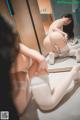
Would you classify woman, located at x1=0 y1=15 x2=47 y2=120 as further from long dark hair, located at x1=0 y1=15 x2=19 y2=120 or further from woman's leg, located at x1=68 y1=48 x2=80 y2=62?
woman's leg, located at x1=68 y1=48 x2=80 y2=62

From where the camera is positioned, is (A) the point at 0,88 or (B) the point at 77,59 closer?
(A) the point at 0,88

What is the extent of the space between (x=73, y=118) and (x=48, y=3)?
426 millimetres

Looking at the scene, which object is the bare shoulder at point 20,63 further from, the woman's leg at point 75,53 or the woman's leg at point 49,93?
the woman's leg at point 75,53

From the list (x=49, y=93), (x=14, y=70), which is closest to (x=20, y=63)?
(x=14, y=70)

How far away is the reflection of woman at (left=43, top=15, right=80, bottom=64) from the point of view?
833 millimetres

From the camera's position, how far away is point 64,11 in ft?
2.67

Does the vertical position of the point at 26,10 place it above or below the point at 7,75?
above

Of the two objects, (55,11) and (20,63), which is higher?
(55,11)

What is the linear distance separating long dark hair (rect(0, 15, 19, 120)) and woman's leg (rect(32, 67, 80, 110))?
3.8 inches

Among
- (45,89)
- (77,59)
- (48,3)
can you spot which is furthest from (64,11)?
(45,89)

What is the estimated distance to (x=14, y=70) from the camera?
0.78 m

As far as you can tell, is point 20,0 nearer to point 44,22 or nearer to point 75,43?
point 44,22

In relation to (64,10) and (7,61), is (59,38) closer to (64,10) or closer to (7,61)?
(64,10)

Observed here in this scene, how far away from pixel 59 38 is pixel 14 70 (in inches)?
8.4
